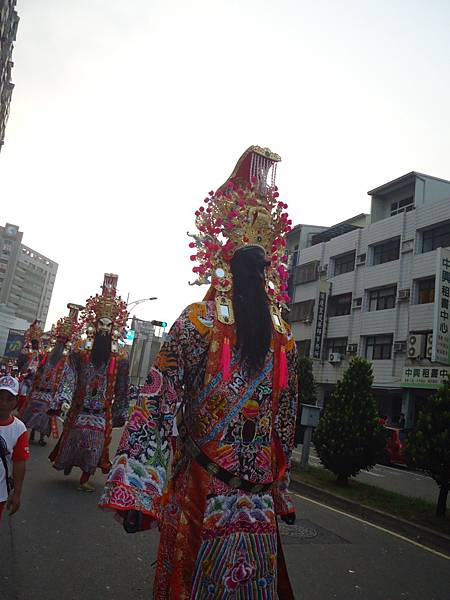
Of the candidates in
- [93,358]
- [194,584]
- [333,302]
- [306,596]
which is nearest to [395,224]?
[333,302]

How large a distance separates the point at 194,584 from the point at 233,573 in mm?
178

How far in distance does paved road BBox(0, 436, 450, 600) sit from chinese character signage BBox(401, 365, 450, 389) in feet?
50.8

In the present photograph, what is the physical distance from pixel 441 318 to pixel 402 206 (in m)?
10.1

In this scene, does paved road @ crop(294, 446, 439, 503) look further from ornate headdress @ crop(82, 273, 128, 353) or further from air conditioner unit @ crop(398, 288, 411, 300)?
air conditioner unit @ crop(398, 288, 411, 300)

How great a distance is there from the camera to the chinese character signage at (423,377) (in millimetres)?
20341

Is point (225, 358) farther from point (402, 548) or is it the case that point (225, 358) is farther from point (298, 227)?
point (298, 227)

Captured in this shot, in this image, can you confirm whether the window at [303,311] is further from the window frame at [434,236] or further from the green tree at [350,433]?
the green tree at [350,433]

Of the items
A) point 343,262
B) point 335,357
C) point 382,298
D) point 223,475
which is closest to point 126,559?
point 223,475

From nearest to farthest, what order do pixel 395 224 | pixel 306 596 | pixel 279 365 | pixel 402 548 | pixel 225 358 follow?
1. pixel 225 358
2. pixel 279 365
3. pixel 306 596
4. pixel 402 548
5. pixel 395 224

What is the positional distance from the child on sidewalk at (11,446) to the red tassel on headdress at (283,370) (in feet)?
7.08

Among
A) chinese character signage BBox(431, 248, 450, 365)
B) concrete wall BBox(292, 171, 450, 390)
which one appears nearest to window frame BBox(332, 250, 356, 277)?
concrete wall BBox(292, 171, 450, 390)

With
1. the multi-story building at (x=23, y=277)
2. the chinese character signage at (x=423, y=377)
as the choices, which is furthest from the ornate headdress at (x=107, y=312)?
the multi-story building at (x=23, y=277)

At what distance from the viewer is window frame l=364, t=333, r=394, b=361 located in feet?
80.4

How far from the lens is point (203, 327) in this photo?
8.38 ft
